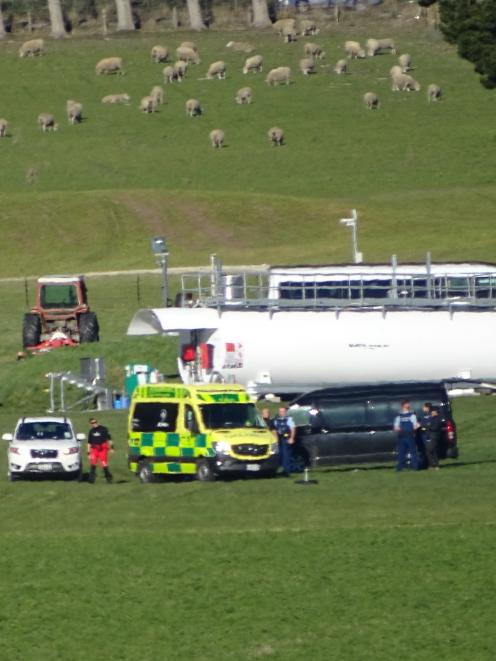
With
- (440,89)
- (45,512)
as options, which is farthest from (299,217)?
(45,512)

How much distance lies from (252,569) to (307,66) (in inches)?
3706

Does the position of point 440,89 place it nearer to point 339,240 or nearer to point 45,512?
point 339,240

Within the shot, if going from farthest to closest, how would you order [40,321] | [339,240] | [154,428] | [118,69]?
1. [118,69]
2. [339,240]
3. [40,321]
4. [154,428]

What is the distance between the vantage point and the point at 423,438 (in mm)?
35969

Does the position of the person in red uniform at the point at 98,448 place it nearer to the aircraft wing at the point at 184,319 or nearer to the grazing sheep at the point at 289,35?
the aircraft wing at the point at 184,319

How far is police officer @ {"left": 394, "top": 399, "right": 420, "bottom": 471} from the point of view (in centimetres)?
3503

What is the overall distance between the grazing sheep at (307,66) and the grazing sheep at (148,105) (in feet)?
43.5

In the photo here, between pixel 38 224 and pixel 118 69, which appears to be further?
pixel 118 69

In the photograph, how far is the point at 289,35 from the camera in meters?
128

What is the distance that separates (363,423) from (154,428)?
469 centimetres

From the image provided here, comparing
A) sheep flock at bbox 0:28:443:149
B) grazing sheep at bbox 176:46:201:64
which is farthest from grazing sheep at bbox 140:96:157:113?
grazing sheep at bbox 176:46:201:64

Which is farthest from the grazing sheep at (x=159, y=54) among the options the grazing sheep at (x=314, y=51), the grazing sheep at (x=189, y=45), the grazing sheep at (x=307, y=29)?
the grazing sheep at (x=307, y=29)

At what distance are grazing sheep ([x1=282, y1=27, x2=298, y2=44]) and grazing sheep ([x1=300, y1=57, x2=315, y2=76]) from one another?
345 inches

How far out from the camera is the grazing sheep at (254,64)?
11774cm
